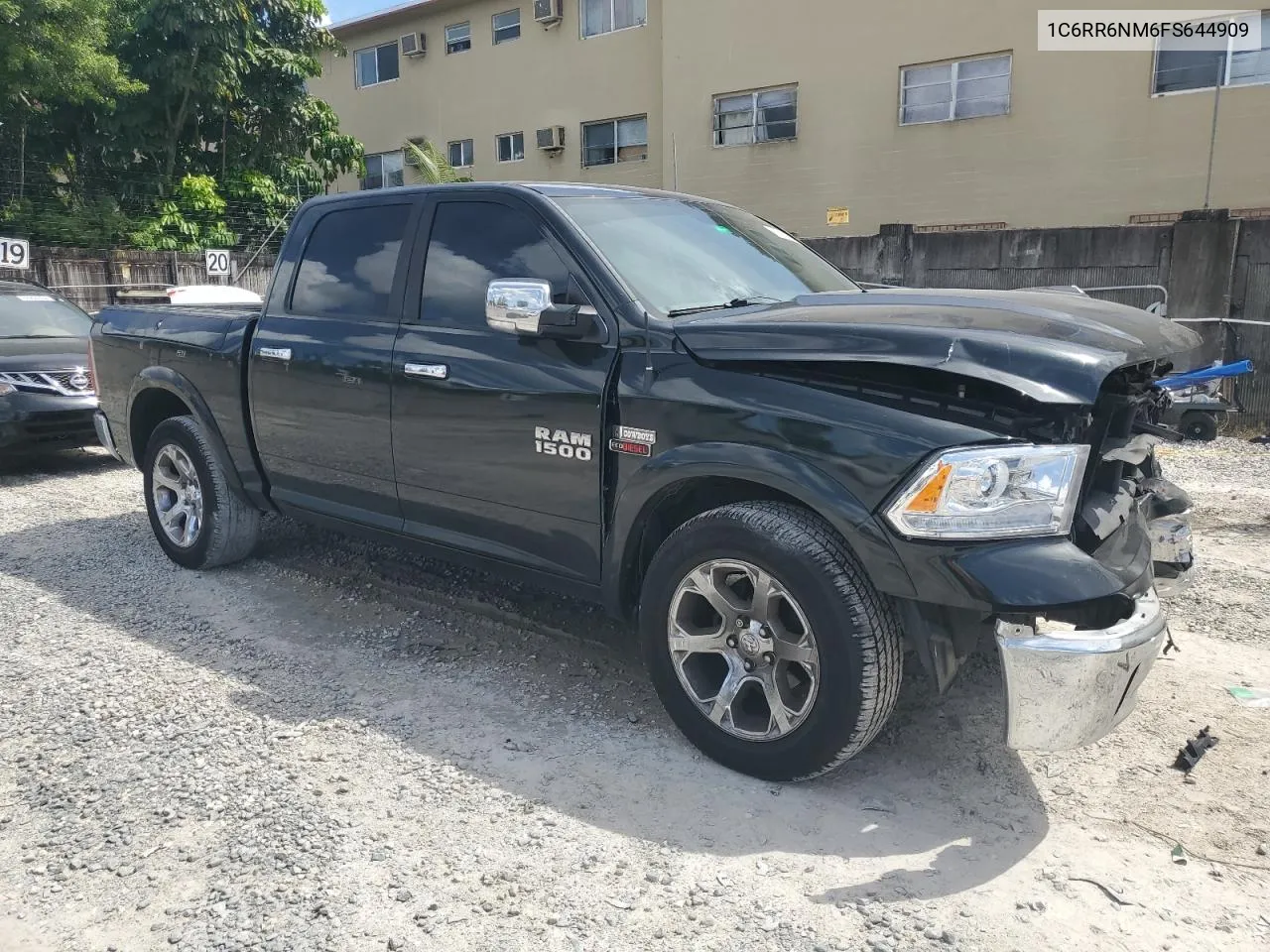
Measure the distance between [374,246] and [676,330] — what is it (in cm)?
181

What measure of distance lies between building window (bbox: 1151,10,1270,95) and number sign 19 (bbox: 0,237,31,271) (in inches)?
620

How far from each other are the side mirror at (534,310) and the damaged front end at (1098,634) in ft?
5.58

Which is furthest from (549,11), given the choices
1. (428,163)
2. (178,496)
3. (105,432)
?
(178,496)

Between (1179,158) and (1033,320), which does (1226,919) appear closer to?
(1033,320)

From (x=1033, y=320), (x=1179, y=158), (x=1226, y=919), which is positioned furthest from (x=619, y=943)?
(x=1179, y=158)

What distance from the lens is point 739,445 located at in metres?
3.13

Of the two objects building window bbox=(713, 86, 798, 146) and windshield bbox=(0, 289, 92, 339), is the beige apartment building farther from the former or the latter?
windshield bbox=(0, 289, 92, 339)

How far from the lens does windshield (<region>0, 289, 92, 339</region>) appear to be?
29.5ft

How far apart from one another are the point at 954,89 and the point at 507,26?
34.9 ft

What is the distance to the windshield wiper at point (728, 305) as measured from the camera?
11.8ft

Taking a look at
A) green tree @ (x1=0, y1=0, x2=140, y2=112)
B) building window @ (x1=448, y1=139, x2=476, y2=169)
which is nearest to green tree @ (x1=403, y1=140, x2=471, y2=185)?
building window @ (x1=448, y1=139, x2=476, y2=169)

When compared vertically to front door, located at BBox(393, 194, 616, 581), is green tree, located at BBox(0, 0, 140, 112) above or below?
above

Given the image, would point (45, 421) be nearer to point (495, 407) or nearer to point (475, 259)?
point (475, 259)

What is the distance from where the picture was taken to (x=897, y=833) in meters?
2.99
